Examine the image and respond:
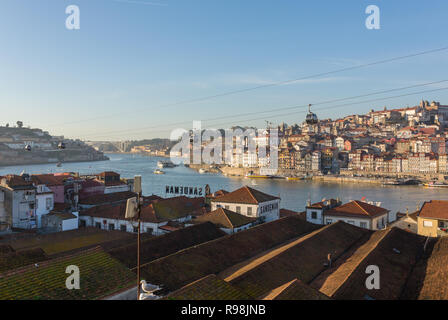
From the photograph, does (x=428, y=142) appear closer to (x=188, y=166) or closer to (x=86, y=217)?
(x=188, y=166)

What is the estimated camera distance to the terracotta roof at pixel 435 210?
1502 cm

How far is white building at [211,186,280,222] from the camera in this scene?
60.3ft

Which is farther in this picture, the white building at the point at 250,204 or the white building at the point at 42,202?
the white building at the point at 42,202

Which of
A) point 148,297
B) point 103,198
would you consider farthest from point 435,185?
point 148,297

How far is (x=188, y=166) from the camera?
118 metres

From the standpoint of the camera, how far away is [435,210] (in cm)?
1548

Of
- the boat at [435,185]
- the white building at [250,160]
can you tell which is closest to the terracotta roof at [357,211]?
the boat at [435,185]

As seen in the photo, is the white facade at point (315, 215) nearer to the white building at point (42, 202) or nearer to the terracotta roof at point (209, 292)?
the white building at point (42, 202)

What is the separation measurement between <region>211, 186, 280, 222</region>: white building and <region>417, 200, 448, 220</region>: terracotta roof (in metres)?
6.92

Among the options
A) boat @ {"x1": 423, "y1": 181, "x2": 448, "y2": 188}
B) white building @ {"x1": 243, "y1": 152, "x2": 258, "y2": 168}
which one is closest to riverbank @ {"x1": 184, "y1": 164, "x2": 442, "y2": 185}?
boat @ {"x1": 423, "y1": 181, "x2": 448, "y2": 188}

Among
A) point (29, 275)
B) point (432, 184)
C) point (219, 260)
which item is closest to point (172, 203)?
point (219, 260)

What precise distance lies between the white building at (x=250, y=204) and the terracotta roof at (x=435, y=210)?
6921mm

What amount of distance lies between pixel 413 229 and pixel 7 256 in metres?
15.7
